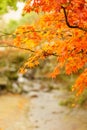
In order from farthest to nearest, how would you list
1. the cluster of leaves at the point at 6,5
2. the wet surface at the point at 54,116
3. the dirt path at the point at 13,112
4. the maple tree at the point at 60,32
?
the dirt path at the point at 13,112
the wet surface at the point at 54,116
the cluster of leaves at the point at 6,5
the maple tree at the point at 60,32

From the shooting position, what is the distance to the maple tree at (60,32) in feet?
21.1

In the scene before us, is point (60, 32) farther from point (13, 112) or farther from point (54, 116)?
point (13, 112)

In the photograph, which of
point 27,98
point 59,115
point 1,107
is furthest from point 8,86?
point 59,115

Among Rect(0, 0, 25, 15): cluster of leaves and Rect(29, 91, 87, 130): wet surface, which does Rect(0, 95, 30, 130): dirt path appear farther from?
Rect(0, 0, 25, 15): cluster of leaves

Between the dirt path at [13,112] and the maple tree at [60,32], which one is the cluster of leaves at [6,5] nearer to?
the maple tree at [60,32]

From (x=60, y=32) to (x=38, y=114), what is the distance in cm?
1012

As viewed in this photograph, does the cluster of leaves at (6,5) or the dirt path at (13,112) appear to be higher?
the cluster of leaves at (6,5)

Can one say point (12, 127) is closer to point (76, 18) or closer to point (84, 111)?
point (84, 111)

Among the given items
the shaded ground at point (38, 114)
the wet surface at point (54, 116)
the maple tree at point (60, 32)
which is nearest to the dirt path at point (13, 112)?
the shaded ground at point (38, 114)

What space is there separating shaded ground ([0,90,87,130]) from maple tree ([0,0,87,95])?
23.2ft

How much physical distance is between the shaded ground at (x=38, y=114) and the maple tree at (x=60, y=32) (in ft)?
23.2

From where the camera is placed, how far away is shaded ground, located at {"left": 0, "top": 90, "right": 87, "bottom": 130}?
14620mm

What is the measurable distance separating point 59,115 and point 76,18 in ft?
35.0

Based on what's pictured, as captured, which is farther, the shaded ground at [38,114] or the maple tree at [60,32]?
the shaded ground at [38,114]
